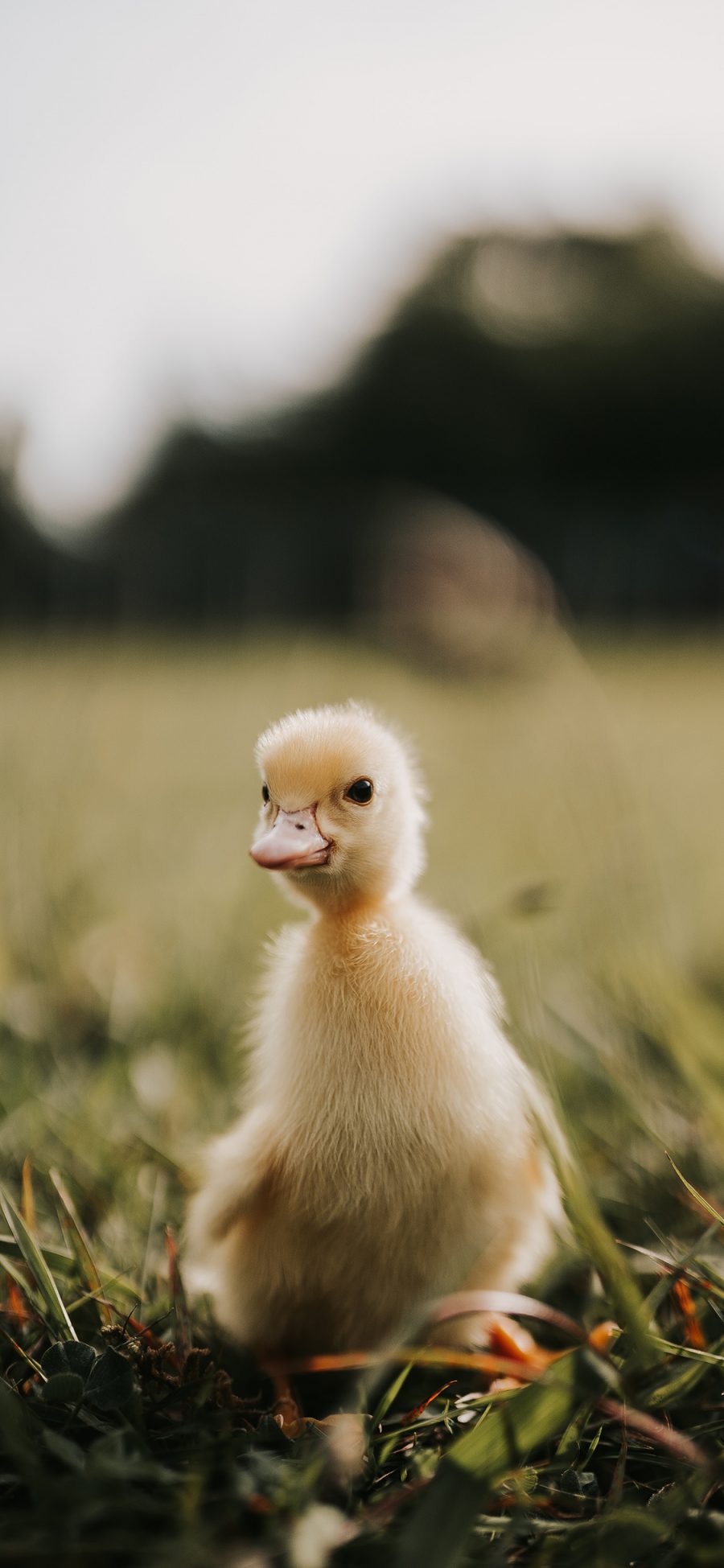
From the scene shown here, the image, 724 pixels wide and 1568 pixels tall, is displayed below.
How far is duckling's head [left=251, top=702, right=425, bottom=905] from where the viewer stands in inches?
43.0

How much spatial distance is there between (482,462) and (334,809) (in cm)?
2057

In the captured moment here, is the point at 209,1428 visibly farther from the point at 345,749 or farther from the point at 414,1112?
the point at 345,749

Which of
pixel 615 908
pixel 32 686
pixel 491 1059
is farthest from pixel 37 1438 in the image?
pixel 32 686

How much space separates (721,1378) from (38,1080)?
41.4 inches

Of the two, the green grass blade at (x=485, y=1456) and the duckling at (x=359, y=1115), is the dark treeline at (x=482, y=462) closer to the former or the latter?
the duckling at (x=359, y=1115)

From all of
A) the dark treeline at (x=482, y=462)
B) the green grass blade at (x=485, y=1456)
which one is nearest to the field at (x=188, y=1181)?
the green grass blade at (x=485, y=1456)

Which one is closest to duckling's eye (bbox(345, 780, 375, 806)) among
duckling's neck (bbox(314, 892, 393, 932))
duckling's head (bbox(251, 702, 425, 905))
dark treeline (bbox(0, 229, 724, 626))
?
duckling's head (bbox(251, 702, 425, 905))

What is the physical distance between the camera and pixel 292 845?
1.06 metres

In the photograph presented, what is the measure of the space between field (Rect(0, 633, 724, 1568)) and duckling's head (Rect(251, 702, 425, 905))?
123 millimetres

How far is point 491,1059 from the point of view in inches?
42.4

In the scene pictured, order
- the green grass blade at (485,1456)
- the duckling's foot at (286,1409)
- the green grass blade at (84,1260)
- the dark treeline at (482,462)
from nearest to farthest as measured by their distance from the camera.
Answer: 1. the green grass blade at (485,1456)
2. the duckling's foot at (286,1409)
3. the green grass blade at (84,1260)
4. the dark treeline at (482,462)

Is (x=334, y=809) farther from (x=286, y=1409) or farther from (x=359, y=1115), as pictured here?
(x=286, y=1409)

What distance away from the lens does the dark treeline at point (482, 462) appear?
17016mm

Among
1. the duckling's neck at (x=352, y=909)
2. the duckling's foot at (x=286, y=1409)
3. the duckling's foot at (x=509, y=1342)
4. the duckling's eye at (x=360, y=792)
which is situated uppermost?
the duckling's eye at (x=360, y=792)
